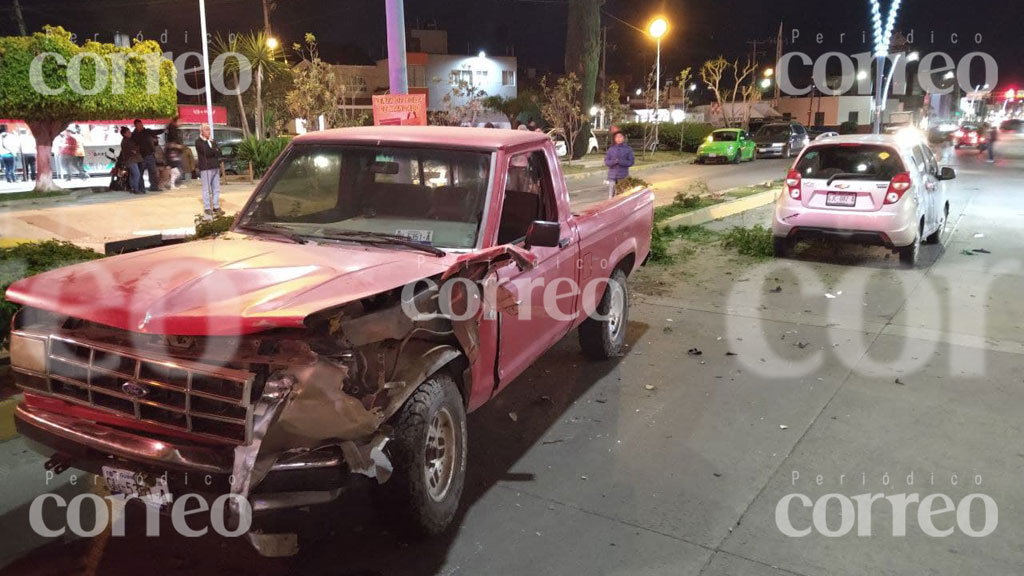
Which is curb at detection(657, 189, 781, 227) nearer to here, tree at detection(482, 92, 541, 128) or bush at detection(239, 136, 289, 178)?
bush at detection(239, 136, 289, 178)

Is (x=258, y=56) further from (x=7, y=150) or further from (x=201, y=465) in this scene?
(x=201, y=465)

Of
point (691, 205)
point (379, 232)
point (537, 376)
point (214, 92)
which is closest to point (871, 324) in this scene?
point (537, 376)

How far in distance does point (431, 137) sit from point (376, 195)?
49cm

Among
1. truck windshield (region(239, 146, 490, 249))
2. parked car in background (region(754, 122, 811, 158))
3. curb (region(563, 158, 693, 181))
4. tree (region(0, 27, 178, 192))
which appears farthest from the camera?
parked car in background (region(754, 122, 811, 158))

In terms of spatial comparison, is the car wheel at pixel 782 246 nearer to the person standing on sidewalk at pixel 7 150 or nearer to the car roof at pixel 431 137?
the car roof at pixel 431 137

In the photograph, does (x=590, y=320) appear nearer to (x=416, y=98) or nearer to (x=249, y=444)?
(x=249, y=444)

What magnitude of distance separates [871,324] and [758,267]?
110 inches

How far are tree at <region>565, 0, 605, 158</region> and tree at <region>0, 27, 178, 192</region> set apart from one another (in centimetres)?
1730

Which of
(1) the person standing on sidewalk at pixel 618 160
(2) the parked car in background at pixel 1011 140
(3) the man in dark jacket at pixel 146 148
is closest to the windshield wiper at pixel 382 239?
(1) the person standing on sidewalk at pixel 618 160

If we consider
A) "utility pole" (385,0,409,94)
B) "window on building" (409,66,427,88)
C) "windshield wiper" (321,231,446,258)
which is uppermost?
"window on building" (409,66,427,88)

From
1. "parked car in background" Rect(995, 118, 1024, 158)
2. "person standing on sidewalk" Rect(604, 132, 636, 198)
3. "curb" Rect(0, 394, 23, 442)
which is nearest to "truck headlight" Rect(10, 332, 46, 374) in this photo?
"curb" Rect(0, 394, 23, 442)

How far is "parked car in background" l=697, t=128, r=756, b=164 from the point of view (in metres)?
31.0

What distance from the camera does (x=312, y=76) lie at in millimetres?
26578

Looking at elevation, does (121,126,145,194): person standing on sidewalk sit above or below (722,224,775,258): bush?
above
